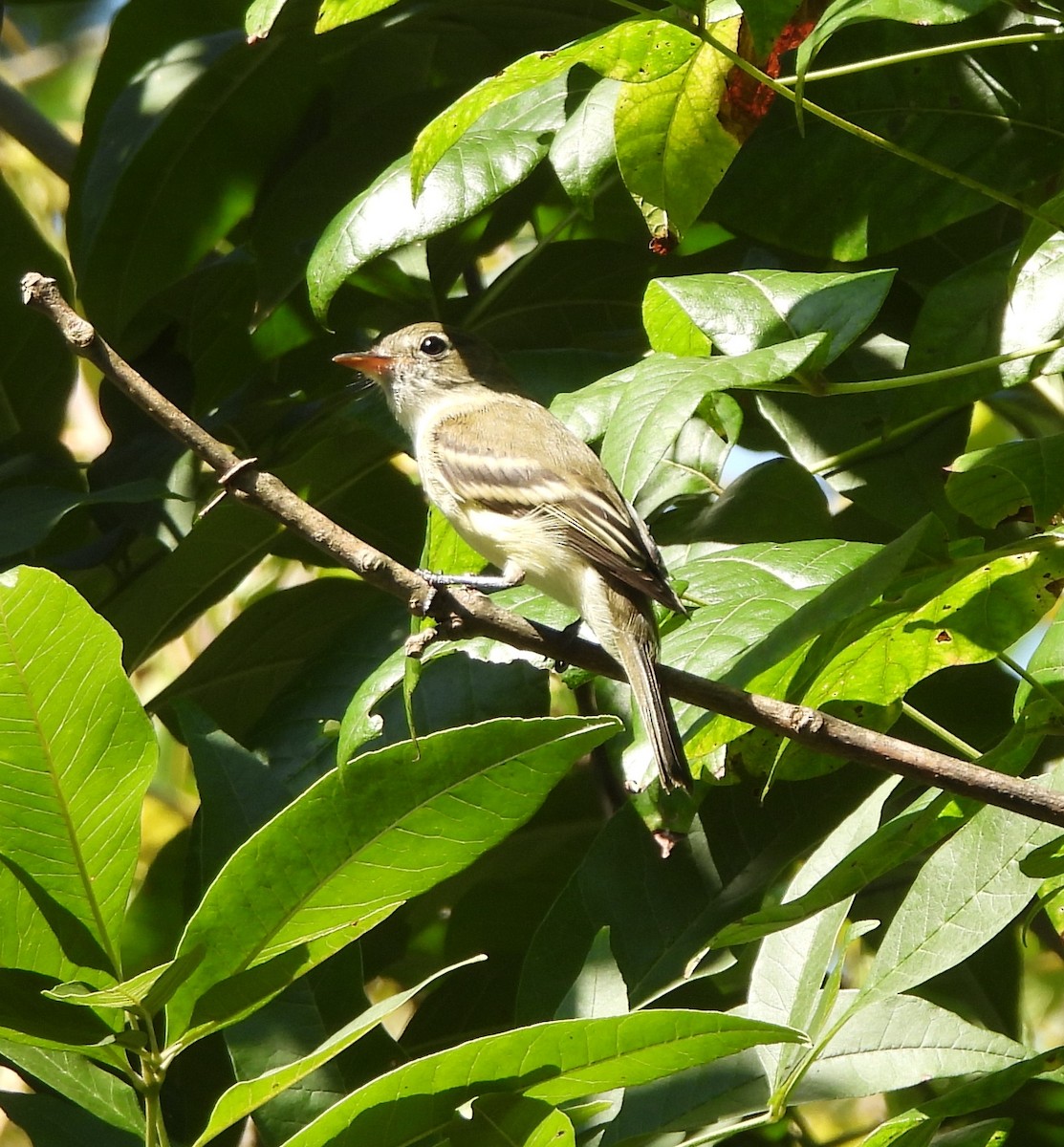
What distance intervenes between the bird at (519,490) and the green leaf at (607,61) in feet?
1.75

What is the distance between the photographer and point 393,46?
326cm

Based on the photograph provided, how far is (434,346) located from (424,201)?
0.89m

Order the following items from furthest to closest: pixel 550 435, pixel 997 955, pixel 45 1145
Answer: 1. pixel 550 435
2. pixel 997 955
3. pixel 45 1145

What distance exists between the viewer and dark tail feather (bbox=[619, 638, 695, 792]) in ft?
→ 6.01

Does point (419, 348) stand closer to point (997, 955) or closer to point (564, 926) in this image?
point (564, 926)

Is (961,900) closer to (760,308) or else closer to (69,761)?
(760,308)

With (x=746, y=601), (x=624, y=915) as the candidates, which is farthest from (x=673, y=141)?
(x=624, y=915)

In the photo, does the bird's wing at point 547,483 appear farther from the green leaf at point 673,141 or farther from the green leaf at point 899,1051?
the green leaf at point 899,1051

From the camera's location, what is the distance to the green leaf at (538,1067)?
64.6 inches

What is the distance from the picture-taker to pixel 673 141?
2135 mm

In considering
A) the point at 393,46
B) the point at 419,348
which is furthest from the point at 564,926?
the point at 393,46

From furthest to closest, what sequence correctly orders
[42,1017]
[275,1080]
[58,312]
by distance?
[42,1017] < [275,1080] < [58,312]

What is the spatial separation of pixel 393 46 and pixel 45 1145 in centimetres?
244

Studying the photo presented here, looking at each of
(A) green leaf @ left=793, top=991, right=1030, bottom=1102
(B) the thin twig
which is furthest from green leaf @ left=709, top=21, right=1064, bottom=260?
(B) the thin twig
